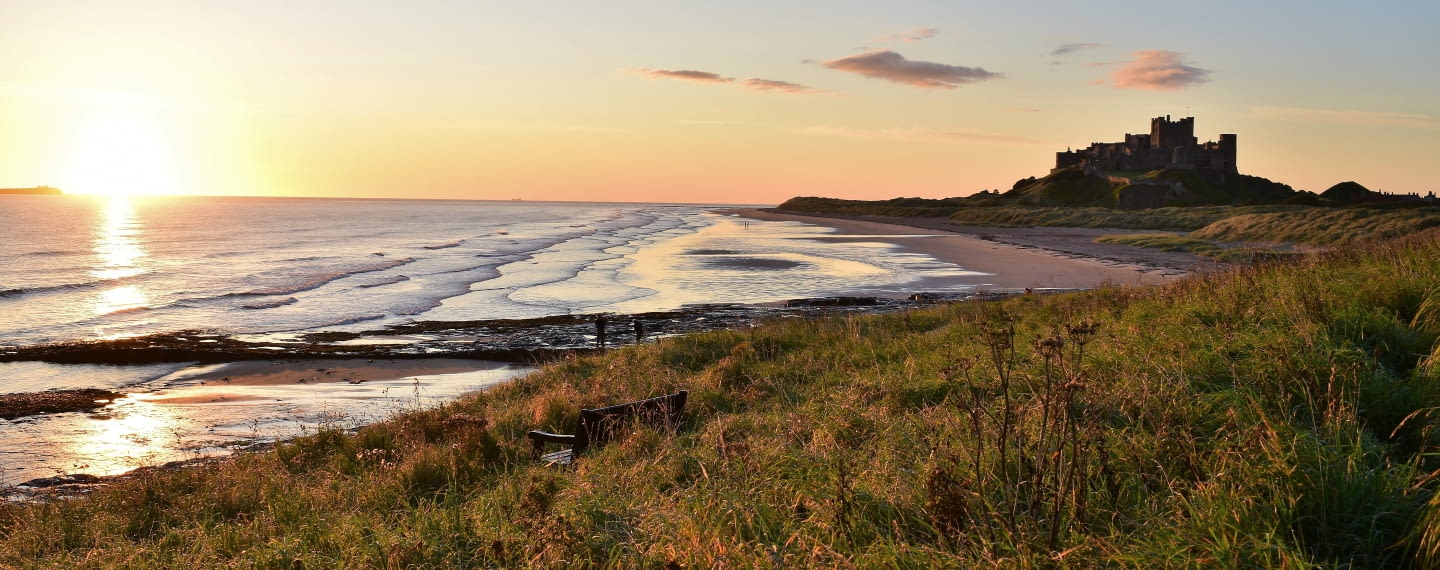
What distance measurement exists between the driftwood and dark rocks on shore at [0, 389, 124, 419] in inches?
436

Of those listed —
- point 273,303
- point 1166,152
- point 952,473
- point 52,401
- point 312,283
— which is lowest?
point 52,401

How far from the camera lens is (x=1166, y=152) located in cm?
13488

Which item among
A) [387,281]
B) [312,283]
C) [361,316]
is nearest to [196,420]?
[361,316]

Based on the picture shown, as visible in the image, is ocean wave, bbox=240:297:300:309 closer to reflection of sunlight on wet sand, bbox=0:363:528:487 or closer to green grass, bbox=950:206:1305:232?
reflection of sunlight on wet sand, bbox=0:363:528:487

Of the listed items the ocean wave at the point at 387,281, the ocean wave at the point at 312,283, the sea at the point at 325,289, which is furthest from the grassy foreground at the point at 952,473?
the ocean wave at the point at 387,281

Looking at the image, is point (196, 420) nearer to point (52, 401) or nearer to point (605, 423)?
point (52, 401)

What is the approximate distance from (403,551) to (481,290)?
1170 inches

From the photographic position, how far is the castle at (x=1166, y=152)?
131375 mm

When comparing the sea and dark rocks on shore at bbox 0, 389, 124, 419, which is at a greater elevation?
the sea

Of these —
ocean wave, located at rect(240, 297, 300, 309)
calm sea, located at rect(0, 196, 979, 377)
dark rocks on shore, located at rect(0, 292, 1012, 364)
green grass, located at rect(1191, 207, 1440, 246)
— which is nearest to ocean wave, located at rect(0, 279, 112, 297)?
calm sea, located at rect(0, 196, 979, 377)

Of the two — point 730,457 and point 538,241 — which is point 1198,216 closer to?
point 538,241

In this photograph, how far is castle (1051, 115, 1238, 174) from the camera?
131375 mm

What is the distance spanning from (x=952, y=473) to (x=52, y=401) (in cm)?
1701

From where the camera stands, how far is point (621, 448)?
7402mm
